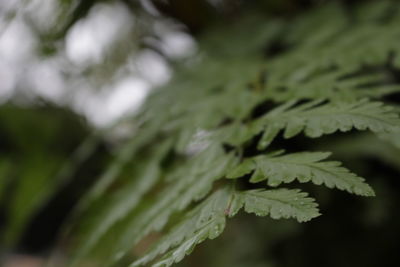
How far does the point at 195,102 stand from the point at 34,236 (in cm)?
119

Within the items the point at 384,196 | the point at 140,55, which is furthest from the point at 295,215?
the point at 140,55

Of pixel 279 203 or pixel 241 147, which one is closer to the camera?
pixel 279 203

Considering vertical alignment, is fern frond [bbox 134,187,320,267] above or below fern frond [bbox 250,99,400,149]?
above

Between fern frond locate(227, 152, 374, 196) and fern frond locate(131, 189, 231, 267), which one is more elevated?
fern frond locate(131, 189, 231, 267)

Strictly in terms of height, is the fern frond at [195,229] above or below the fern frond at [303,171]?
above

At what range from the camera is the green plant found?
357 mm

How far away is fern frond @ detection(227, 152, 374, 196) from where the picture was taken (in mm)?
342

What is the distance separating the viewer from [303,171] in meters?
0.36

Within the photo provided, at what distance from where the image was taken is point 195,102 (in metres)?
0.62

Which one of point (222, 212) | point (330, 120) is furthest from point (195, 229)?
point (330, 120)

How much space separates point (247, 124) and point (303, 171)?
0.13 metres

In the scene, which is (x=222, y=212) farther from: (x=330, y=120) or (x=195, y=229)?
(x=330, y=120)

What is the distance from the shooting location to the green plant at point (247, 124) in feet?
1.17

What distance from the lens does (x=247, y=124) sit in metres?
0.48
